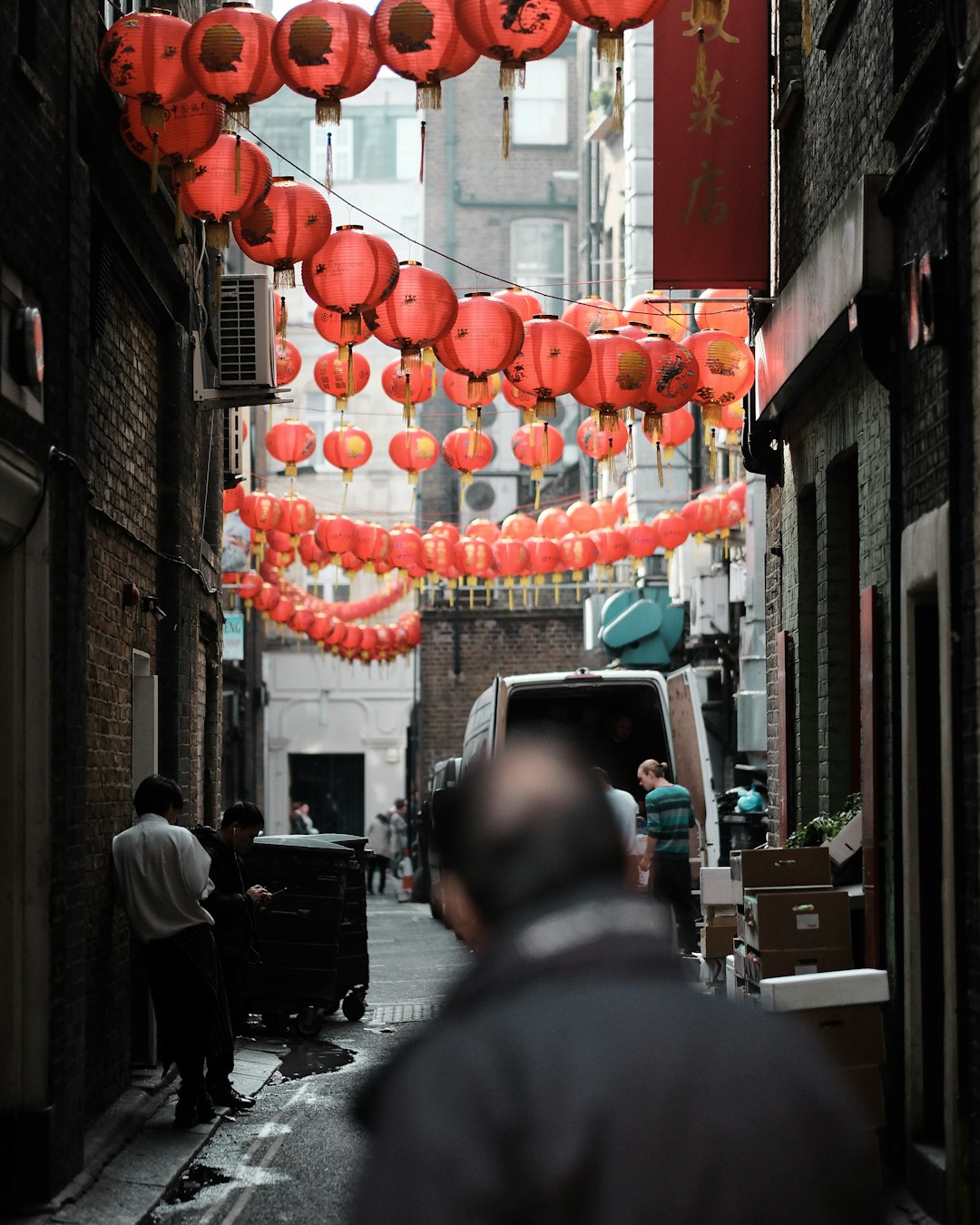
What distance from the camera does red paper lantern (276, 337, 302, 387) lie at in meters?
16.0

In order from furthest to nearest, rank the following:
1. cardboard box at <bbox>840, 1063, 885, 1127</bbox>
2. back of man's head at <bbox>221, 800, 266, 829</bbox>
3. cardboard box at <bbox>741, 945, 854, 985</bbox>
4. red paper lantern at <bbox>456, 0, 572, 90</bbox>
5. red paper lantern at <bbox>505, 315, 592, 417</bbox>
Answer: red paper lantern at <bbox>505, 315, 592, 417</bbox>, back of man's head at <bbox>221, 800, 266, 829</bbox>, red paper lantern at <bbox>456, 0, 572, 90</bbox>, cardboard box at <bbox>741, 945, 854, 985</bbox>, cardboard box at <bbox>840, 1063, 885, 1127</bbox>

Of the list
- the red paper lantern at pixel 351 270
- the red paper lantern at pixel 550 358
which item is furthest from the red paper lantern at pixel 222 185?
→ the red paper lantern at pixel 550 358

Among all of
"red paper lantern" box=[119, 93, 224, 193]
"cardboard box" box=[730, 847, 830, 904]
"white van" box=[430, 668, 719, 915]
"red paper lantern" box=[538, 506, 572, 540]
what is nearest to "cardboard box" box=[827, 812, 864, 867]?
"cardboard box" box=[730, 847, 830, 904]

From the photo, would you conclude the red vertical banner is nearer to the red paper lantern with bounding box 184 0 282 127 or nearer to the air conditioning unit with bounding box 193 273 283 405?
the red paper lantern with bounding box 184 0 282 127

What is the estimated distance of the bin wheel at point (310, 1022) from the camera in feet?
45.5

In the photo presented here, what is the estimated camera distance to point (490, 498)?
45.5 metres

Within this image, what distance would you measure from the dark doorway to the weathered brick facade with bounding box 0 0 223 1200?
1436 inches

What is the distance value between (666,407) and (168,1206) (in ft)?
23.2

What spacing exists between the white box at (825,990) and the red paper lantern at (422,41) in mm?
4504

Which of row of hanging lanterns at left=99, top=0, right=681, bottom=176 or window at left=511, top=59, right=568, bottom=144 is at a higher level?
window at left=511, top=59, right=568, bottom=144

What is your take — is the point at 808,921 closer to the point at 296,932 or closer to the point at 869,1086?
the point at 869,1086

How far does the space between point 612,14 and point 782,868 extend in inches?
165

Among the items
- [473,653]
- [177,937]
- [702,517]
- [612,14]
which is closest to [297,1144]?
[177,937]

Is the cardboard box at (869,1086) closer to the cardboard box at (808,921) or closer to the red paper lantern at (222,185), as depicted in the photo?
the cardboard box at (808,921)
